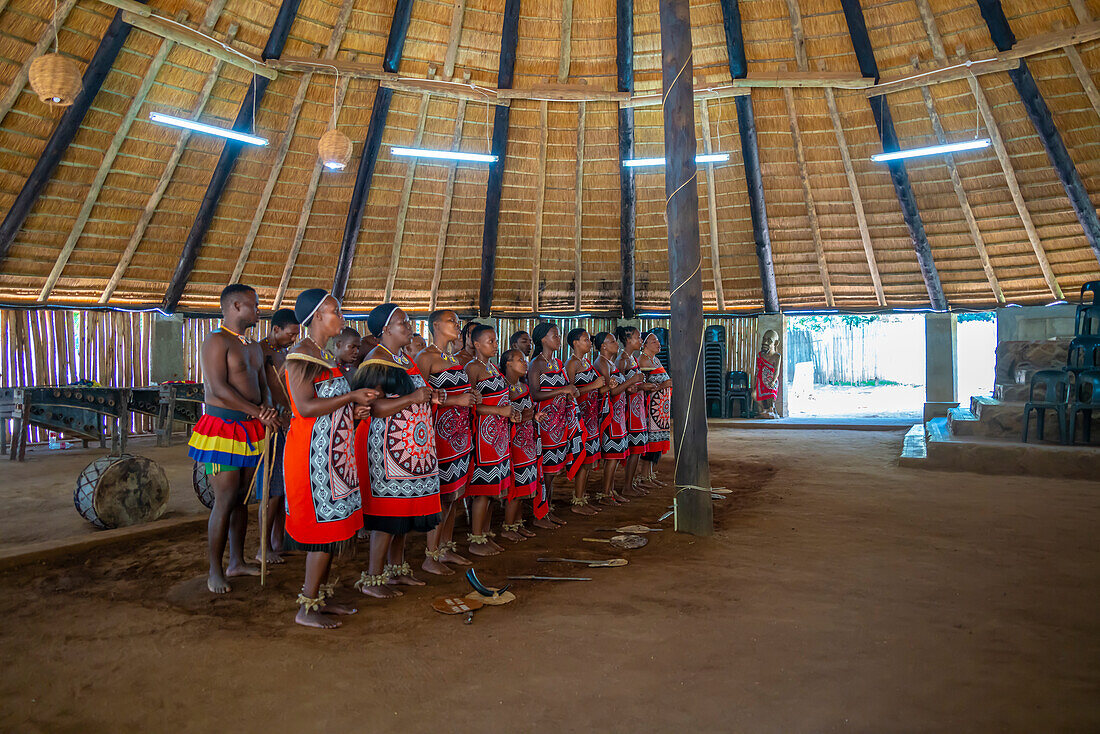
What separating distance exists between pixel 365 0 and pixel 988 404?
9.94m

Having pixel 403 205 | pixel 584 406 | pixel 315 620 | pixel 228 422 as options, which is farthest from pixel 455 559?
pixel 403 205

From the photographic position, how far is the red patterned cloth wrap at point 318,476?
3.21 meters

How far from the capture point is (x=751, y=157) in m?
11.8

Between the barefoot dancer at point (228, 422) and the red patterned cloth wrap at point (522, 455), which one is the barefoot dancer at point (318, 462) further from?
the red patterned cloth wrap at point (522, 455)

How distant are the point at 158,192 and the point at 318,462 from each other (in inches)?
370

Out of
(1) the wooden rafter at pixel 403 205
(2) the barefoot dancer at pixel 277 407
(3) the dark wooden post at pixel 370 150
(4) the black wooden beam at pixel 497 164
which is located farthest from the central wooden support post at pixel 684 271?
(1) the wooden rafter at pixel 403 205

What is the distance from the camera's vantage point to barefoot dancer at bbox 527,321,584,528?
5.40 m

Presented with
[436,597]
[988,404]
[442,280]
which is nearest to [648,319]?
[442,280]

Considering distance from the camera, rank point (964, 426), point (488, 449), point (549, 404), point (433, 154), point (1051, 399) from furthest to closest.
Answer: point (433, 154) < point (964, 426) < point (1051, 399) < point (549, 404) < point (488, 449)

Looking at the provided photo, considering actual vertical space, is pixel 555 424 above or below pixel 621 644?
above

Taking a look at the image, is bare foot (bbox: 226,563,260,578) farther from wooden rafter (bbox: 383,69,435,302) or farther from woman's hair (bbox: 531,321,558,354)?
wooden rafter (bbox: 383,69,435,302)

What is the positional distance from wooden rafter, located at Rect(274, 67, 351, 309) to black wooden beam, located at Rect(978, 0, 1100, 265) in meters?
9.15

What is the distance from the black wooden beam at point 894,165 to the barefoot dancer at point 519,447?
26.4 feet

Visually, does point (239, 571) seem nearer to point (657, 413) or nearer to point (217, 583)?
point (217, 583)
